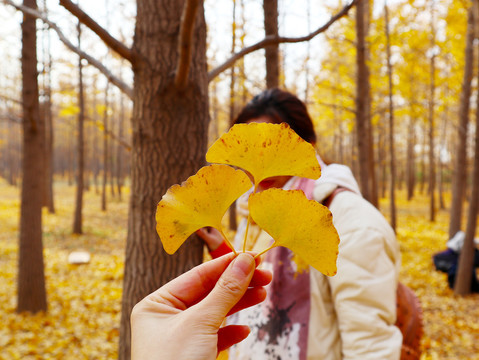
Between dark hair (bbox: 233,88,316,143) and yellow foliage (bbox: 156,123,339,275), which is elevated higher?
dark hair (bbox: 233,88,316,143)

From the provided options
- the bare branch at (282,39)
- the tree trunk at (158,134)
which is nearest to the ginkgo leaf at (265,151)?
the tree trunk at (158,134)

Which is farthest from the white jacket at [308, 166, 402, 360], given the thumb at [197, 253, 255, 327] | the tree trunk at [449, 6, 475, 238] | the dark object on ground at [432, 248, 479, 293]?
the tree trunk at [449, 6, 475, 238]

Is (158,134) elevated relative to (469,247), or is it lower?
elevated

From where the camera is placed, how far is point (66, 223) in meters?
11.3

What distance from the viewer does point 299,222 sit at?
354mm

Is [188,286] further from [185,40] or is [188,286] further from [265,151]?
[185,40]

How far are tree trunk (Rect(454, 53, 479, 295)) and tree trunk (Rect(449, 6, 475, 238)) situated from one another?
5.39 feet

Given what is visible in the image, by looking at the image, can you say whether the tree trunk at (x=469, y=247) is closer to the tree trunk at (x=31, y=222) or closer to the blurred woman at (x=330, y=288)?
the blurred woman at (x=330, y=288)

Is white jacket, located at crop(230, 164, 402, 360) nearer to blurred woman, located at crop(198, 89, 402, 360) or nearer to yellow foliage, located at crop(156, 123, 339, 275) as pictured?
blurred woman, located at crop(198, 89, 402, 360)

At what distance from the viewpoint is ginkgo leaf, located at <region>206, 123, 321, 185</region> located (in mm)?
342

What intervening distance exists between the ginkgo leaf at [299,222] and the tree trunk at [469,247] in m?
5.62

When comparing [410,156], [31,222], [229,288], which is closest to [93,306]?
[31,222]

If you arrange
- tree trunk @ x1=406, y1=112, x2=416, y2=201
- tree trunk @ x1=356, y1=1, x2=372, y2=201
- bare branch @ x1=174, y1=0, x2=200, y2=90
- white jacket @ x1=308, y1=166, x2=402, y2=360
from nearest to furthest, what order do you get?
1. bare branch @ x1=174, y1=0, x2=200, y2=90
2. white jacket @ x1=308, y1=166, x2=402, y2=360
3. tree trunk @ x1=356, y1=1, x2=372, y2=201
4. tree trunk @ x1=406, y1=112, x2=416, y2=201

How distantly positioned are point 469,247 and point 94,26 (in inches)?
238
